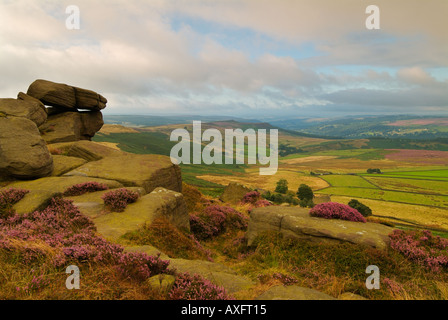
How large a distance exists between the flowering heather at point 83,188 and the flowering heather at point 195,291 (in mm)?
10097

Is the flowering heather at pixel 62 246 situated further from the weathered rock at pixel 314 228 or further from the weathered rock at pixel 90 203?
the weathered rock at pixel 314 228

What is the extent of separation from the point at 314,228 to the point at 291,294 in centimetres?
610

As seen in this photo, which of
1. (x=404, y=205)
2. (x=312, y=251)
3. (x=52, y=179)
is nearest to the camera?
(x=312, y=251)

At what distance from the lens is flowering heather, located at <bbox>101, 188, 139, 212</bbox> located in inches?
455

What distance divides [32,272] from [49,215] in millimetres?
4290

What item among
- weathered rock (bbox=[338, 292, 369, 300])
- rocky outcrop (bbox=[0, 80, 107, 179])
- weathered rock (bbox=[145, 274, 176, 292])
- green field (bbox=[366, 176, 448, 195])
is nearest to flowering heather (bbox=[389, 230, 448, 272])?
weathered rock (bbox=[338, 292, 369, 300])

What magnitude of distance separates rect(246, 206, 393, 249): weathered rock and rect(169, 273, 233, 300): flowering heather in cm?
678

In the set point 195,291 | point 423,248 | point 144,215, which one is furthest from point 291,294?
point 423,248

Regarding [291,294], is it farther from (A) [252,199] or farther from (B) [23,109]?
(B) [23,109]

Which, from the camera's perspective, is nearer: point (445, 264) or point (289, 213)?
point (445, 264)

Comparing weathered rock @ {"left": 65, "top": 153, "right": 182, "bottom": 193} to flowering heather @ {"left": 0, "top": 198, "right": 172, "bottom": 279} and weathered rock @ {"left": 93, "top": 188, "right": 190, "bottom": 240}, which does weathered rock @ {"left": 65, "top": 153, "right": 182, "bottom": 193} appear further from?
flowering heather @ {"left": 0, "top": 198, "right": 172, "bottom": 279}
